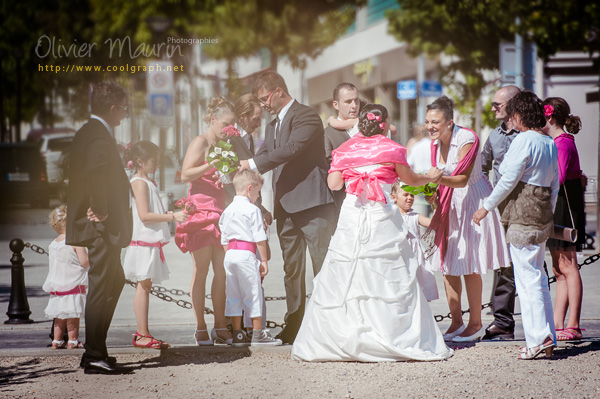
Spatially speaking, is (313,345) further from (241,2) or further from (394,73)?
(394,73)

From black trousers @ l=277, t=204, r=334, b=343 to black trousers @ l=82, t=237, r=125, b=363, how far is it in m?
1.53

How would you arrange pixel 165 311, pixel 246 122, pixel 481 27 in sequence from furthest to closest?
1. pixel 481 27
2. pixel 165 311
3. pixel 246 122

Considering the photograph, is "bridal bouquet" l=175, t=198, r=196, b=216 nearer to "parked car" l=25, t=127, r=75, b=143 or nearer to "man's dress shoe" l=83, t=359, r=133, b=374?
"man's dress shoe" l=83, t=359, r=133, b=374

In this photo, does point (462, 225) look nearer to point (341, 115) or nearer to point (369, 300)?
point (369, 300)

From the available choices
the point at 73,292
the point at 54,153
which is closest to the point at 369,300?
the point at 73,292

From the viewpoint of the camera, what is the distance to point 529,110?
6.46 meters

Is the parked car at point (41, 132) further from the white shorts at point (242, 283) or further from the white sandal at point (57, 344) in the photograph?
the white shorts at point (242, 283)

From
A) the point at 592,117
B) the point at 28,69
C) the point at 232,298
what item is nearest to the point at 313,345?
the point at 232,298

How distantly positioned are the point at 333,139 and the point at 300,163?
540 millimetres

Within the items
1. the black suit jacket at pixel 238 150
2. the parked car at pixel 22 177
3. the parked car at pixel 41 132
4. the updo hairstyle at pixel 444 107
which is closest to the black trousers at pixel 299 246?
the black suit jacket at pixel 238 150

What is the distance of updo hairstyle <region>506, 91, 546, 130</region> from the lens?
646cm

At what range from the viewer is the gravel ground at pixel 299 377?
17.9 ft

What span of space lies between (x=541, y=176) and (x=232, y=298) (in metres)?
2.52

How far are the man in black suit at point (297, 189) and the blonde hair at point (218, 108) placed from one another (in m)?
0.31
